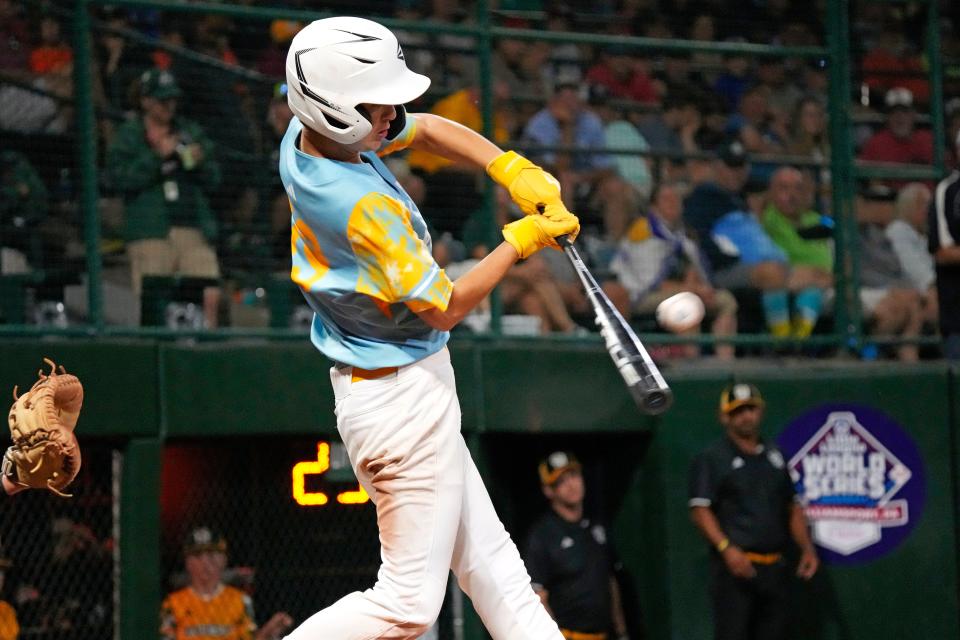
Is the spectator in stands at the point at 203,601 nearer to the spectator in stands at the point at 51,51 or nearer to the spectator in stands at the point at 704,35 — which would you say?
the spectator in stands at the point at 51,51

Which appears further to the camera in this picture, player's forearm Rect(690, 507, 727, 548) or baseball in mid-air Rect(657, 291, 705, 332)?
player's forearm Rect(690, 507, 727, 548)

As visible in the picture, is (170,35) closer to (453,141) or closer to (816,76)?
(453,141)

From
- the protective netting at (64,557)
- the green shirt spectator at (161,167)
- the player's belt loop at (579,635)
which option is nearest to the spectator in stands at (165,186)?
the green shirt spectator at (161,167)

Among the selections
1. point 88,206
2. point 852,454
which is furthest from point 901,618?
point 88,206

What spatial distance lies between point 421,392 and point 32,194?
11.4 feet

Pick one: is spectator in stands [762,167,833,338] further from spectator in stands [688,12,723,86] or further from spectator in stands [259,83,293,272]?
spectator in stands [259,83,293,272]

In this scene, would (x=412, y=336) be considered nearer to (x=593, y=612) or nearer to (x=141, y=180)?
(x=141, y=180)

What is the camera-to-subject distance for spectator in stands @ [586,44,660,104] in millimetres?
8648

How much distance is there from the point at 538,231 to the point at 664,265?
4.29 meters

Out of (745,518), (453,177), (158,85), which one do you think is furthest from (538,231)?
(745,518)

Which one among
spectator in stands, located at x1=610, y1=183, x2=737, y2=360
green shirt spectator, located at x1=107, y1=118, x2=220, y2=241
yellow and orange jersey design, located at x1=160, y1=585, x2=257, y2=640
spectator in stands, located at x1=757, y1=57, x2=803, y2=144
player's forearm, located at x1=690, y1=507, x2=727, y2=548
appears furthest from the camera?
spectator in stands, located at x1=757, y1=57, x2=803, y2=144

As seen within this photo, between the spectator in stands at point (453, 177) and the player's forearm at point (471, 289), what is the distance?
3852 mm

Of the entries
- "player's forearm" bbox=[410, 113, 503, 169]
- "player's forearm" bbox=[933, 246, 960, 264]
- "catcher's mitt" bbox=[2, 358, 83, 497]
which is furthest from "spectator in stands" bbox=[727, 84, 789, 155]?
"catcher's mitt" bbox=[2, 358, 83, 497]

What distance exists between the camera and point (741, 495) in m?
8.20
